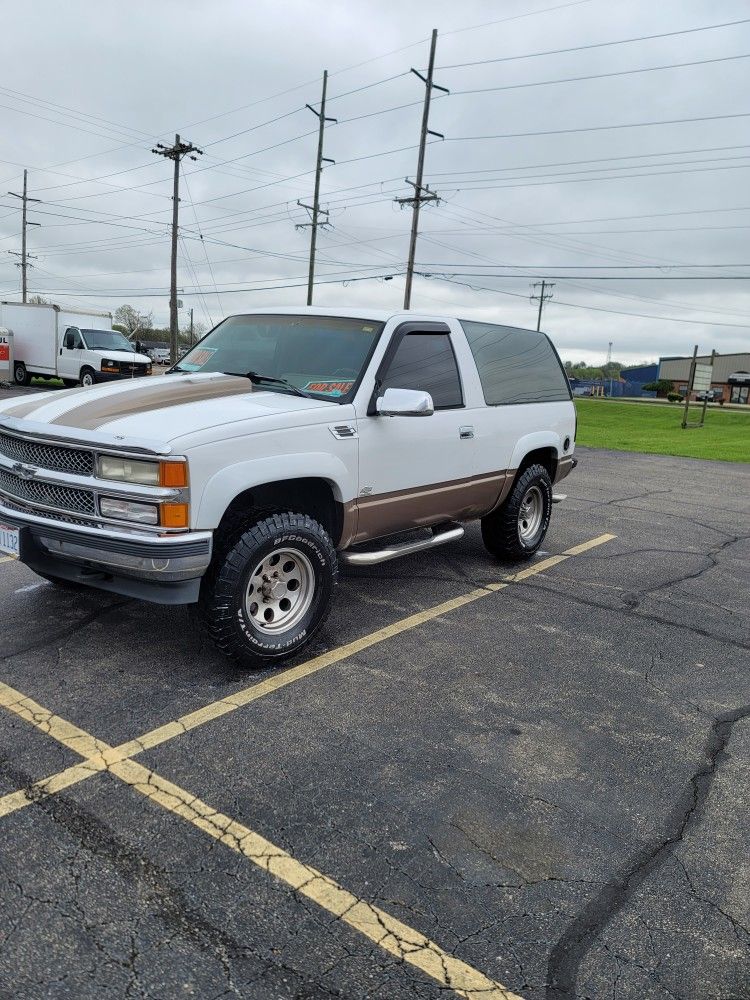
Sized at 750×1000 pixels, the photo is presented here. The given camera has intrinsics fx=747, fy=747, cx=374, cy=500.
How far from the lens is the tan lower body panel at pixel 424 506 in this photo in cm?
477

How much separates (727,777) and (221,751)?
87.8 inches

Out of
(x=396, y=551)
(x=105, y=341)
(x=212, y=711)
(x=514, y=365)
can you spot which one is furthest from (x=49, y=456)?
(x=105, y=341)

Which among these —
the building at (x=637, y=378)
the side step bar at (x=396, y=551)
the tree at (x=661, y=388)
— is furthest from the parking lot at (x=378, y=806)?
the building at (x=637, y=378)

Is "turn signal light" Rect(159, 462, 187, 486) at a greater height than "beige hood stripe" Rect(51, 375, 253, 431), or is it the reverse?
"beige hood stripe" Rect(51, 375, 253, 431)

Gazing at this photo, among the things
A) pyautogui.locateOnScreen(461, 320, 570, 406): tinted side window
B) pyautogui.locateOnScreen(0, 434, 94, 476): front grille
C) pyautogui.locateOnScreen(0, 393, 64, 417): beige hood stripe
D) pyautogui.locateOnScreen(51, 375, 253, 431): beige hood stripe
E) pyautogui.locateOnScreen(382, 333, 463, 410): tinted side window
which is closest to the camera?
pyautogui.locateOnScreen(0, 434, 94, 476): front grille

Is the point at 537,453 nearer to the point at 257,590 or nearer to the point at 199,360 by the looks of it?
the point at 199,360

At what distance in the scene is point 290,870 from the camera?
2.55 metres

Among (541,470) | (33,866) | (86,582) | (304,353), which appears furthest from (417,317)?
(33,866)

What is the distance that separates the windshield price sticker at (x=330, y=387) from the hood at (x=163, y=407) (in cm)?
14

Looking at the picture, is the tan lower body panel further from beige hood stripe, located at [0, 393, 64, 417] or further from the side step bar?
beige hood stripe, located at [0, 393, 64, 417]

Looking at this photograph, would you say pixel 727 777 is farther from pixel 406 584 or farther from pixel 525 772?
pixel 406 584

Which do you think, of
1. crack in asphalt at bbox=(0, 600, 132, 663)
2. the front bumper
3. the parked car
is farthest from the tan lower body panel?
crack in asphalt at bbox=(0, 600, 132, 663)

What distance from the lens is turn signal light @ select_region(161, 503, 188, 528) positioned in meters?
3.61

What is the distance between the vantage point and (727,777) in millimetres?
3289
